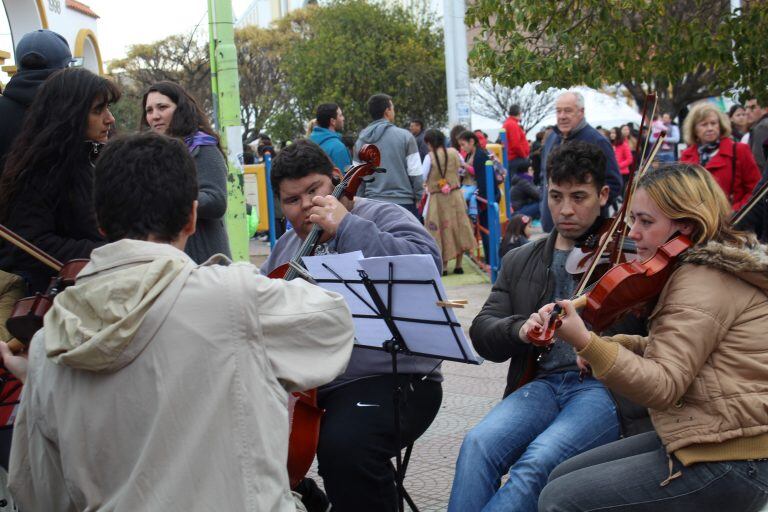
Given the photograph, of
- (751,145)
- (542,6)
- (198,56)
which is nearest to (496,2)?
(542,6)

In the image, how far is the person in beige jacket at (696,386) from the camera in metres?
2.39

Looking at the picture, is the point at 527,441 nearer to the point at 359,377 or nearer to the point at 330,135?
the point at 359,377

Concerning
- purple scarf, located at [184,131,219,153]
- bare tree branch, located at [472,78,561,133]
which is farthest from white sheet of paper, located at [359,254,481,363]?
bare tree branch, located at [472,78,561,133]

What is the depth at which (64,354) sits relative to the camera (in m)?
1.83

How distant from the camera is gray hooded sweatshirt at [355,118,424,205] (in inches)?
349

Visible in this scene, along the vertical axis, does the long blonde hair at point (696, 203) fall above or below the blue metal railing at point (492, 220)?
above

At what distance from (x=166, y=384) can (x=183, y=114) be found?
2.37 meters

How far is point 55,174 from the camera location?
3.11 meters

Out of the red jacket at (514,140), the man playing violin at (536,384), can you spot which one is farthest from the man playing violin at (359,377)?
the red jacket at (514,140)

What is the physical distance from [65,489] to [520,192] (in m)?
11.4

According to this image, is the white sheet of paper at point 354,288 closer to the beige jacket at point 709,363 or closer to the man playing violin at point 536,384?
the man playing violin at point 536,384

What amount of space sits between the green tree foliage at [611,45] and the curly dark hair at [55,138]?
379 cm

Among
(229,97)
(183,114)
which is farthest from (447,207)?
(183,114)

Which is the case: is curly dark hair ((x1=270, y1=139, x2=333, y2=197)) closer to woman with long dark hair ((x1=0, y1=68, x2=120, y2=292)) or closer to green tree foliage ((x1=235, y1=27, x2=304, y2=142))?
woman with long dark hair ((x1=0, y1=68, x2=120, y2=292))
